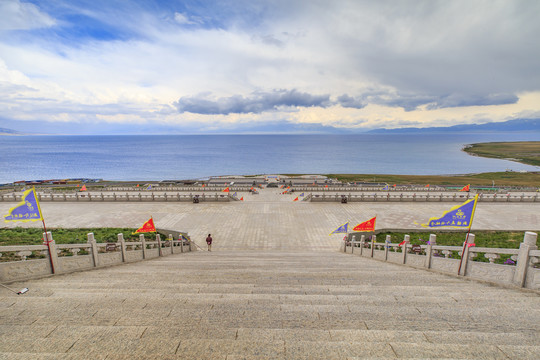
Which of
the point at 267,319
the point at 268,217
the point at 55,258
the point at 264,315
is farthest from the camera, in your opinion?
the point at 268,217

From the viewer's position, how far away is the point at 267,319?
217 inches

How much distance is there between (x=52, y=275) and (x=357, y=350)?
10.2m

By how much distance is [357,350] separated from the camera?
4.39m

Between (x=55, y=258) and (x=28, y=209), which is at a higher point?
(x=28, y=209)

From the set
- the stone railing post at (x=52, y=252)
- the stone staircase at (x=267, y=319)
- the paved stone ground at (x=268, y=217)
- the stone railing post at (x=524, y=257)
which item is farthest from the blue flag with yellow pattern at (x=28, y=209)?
the stone railing post at (x=524, y=257)

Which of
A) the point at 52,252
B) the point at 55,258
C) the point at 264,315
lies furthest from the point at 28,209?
the point at 264,315

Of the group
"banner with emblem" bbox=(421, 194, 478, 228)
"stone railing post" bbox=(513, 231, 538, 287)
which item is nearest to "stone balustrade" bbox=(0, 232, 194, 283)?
"banner with emblem" bbox=(421, 194, 478, 228)

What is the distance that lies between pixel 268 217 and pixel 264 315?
20.4 meters

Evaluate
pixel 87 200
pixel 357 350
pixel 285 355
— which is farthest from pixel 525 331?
pixel 87 200

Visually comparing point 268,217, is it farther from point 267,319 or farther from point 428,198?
point 428,198

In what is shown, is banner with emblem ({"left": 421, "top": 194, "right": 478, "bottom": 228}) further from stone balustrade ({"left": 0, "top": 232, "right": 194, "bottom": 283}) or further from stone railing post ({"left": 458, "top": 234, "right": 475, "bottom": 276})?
stone balustrade ({"left": 0, "top": 232, "right": 194, "bottom": 283})

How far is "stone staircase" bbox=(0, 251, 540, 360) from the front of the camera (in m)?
4.40

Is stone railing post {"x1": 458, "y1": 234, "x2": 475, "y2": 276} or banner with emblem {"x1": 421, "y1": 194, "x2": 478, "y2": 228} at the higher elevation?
banner with emblem {"x1": 421, "y1": 194, "x2": 478, "y2": 228}

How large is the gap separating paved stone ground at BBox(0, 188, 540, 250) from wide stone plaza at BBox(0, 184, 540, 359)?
9.73 m
